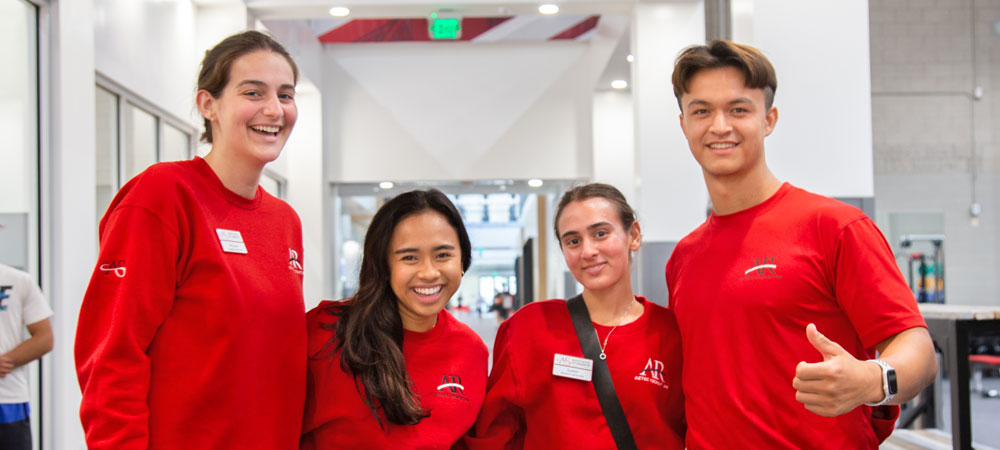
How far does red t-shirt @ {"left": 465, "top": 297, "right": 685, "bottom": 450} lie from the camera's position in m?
2.09

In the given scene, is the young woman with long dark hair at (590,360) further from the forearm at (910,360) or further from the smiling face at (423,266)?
the forearm at (910,360)

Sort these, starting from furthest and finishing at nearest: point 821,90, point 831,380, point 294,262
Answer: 1. point 821,90
2. point 294,262
3. point 831,380

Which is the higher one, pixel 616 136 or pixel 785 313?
pixel 616 136

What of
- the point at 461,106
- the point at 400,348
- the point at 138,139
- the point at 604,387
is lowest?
the point at 604,387

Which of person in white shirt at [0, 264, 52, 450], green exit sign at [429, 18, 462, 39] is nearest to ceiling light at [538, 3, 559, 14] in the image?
green exit sign at [429, 18, 462, 39]

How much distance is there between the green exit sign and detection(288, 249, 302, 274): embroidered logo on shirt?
4.96 meters

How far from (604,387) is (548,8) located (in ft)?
15.4

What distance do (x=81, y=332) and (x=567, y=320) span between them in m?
1.24

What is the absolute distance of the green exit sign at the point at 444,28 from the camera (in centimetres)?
675

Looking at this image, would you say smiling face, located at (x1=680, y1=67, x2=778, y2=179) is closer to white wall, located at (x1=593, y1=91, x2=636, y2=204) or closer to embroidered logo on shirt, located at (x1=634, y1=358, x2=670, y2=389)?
embroidered logo on shirt, located at (x1=634, y1=358, x2=670, y2=389)

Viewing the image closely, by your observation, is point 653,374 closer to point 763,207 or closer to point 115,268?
point 763,207

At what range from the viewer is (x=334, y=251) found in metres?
9.02

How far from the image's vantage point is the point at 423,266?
2105 mm

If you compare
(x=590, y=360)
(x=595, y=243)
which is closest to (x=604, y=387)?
(x=590, y=360)
